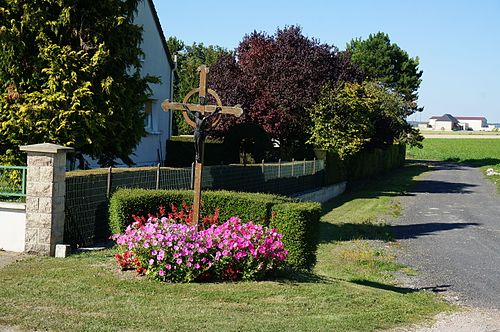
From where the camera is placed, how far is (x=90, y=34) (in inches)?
639

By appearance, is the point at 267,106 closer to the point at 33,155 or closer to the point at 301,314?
the point at 33,155

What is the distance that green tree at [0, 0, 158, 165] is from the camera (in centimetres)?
1514

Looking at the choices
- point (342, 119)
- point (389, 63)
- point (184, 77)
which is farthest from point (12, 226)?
point (389, 63)

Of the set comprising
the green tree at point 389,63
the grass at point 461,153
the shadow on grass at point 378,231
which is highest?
the green tree at point 389,63

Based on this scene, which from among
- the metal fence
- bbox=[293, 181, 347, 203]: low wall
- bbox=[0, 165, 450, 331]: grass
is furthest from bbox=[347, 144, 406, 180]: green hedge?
bbox=[0, 165, 450, 331]: grass

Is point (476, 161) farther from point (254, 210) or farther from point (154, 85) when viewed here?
point (254, 210)

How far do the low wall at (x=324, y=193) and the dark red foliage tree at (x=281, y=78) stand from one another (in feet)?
10.2

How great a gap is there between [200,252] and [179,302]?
103 cm

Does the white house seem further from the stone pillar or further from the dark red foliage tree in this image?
the stone pillar

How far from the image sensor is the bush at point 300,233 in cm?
1095

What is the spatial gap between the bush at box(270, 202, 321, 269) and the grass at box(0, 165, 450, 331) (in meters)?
0.62

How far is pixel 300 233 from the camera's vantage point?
431 inches

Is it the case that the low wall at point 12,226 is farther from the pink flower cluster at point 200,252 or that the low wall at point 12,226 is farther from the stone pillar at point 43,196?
the pink flower cluster at point 200,252

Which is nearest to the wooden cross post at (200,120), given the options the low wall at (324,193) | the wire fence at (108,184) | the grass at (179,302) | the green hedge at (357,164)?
the grass at (179,302)
